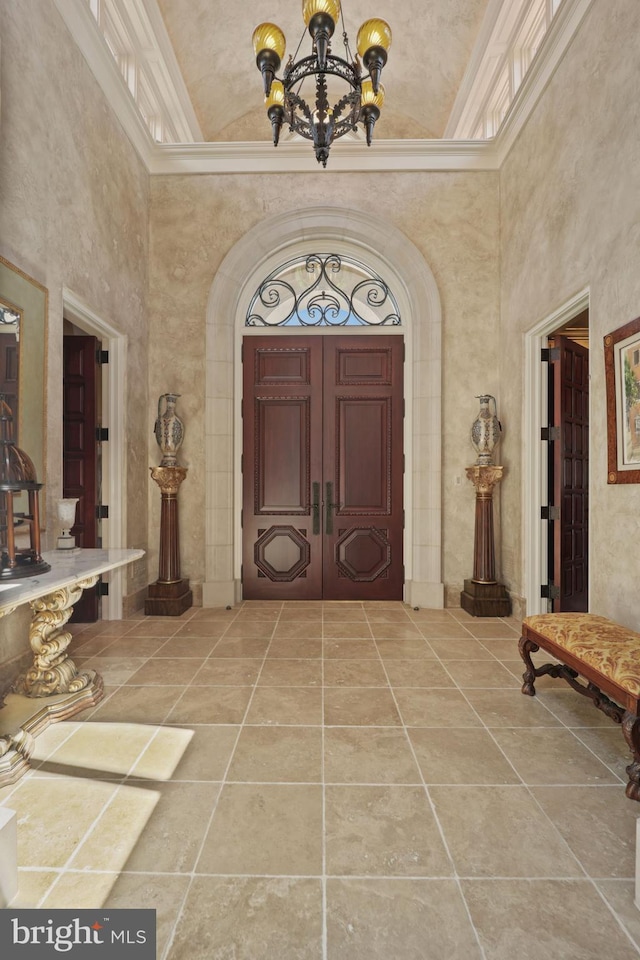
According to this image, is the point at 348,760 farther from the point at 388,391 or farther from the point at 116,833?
the point at 388,391

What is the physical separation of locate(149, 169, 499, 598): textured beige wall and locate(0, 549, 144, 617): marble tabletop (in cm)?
199

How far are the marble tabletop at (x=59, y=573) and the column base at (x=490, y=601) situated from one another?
10.5 ft

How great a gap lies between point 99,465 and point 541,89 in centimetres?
506

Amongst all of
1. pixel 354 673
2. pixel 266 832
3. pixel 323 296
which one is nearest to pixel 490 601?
pixel 354 673

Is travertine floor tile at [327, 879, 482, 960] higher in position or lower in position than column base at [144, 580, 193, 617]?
lower

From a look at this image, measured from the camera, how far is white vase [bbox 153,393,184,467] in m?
4.80

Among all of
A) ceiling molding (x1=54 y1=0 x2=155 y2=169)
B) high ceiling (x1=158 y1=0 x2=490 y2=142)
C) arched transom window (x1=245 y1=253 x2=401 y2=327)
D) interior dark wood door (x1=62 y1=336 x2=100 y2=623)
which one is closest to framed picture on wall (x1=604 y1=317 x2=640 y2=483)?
arched transom window (x1=245 y1=253 x2=401 y2=327)

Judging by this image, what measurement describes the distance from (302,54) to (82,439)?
4978 millimetres

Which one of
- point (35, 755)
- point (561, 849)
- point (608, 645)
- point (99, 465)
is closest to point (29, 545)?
point (35, 755)

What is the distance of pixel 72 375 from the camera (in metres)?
4.41

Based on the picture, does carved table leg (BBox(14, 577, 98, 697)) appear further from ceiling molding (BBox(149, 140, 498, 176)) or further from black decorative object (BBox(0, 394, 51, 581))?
ceiling molding (BBox(149, 140, 498, 176))

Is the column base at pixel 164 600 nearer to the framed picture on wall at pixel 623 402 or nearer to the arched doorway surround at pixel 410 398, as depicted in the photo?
the arched doorway surround at pixel 410 398

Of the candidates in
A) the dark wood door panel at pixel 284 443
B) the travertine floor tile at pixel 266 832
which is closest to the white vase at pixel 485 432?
the dark wood door panel at pixel 284 443

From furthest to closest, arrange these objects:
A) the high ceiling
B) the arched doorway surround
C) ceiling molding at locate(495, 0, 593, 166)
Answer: the arched doorway surround, the high ceiling, ceiling molding at locate(495, 0, 593, 166)
